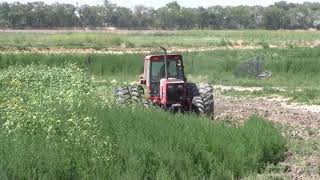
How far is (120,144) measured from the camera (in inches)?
344

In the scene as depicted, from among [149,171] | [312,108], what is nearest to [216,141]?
[149,171]

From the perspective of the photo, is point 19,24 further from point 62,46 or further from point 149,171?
point 149,171

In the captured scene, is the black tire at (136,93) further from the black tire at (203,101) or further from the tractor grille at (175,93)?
the black tire at (203,101)

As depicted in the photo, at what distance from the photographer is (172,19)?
129 metres

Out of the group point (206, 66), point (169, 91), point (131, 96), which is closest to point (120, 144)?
point (169, 91)

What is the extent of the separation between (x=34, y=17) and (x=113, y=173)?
342ft

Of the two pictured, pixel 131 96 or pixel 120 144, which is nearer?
pixel 120 144

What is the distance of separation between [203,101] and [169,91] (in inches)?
32.4

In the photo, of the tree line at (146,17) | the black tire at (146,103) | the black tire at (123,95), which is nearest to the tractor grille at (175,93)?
the black tire at (146,103)

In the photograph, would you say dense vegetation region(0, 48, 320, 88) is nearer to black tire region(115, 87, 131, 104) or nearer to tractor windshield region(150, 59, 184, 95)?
tractor windshield region(150, 59, 184, 95)

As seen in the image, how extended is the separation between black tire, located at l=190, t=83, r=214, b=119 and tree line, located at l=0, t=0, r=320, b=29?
9715 centimetres

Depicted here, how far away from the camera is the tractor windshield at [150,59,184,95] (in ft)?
49.5

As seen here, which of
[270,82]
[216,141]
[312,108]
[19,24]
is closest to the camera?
[216,141]

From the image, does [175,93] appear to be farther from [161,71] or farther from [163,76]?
[161,71]
